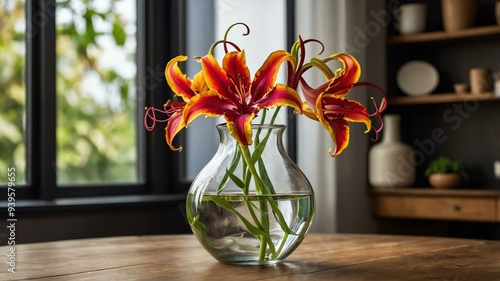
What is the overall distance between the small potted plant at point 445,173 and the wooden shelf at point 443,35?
1.95 feet

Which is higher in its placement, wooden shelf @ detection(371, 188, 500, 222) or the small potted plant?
the small potted plant

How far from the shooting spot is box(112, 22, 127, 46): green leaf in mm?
3699

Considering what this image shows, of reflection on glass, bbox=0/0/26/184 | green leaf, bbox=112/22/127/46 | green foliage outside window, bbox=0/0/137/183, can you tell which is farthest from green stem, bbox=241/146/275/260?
reflection on glass, bbox=0/0/26/184

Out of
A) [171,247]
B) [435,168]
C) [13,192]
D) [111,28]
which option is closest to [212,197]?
[171,247]

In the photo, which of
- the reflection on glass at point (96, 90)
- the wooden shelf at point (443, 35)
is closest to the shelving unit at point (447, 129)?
the wooden shelf at point (443, 35)

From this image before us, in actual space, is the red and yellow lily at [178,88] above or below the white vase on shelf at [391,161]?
above

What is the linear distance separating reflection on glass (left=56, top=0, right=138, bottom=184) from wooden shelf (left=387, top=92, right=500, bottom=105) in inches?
52.4

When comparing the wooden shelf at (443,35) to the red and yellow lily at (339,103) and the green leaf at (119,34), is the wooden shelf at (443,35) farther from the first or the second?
the red and yellow lily at (339,103)

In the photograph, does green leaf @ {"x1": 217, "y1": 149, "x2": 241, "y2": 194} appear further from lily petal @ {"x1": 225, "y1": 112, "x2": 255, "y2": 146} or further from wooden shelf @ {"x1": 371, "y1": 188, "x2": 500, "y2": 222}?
wooden shelf @ {"x1": 371, "y1": 188, "x2": 500, "y2": 222}

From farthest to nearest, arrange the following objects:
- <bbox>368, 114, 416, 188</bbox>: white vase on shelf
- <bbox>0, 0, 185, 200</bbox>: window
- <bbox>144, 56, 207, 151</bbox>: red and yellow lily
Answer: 1. <bbox>368, 114, 416, 188</bbox>: white vase on shelf
2. <bbox>0, 0, 185, 200</bbox>: window
3. <bbox>144, 56, 207, 151</bbox>: red and yellow lily

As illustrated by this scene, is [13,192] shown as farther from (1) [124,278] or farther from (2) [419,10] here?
(2) [419,10]

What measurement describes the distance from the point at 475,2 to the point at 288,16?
92 cm

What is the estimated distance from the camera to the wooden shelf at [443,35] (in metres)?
3.79

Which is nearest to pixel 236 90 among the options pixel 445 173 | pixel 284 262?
pixel 284 262
